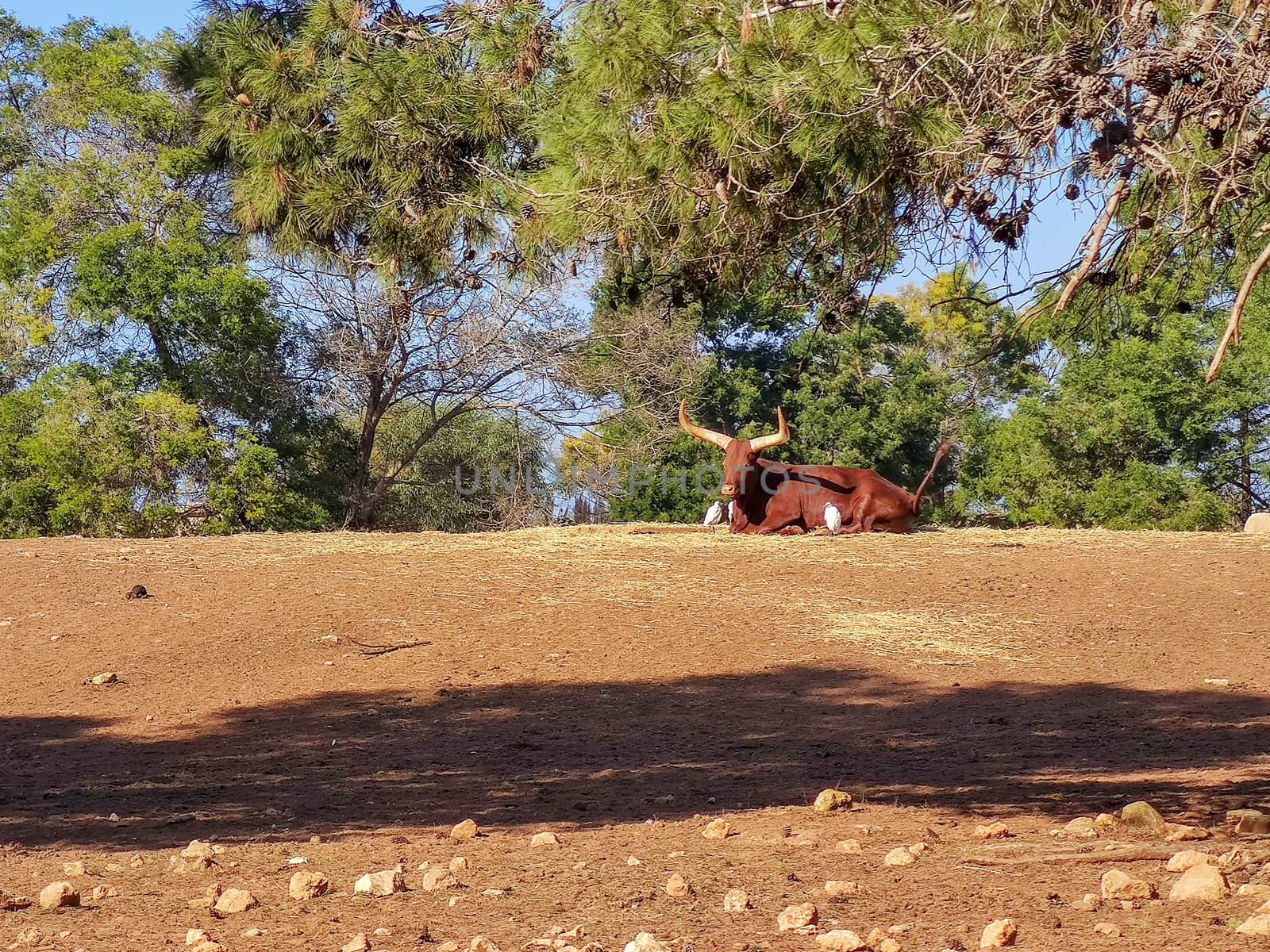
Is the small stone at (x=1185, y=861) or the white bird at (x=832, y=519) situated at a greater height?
the white bird at (x=832, y=519)

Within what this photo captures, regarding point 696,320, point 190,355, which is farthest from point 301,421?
point 696,320

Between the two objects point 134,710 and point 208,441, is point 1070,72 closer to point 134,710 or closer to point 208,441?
point 134,710

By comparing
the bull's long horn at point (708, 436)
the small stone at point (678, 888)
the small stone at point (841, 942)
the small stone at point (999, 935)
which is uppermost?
the bull's long horn at point (708, 436)

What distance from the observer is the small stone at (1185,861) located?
448 centimetres

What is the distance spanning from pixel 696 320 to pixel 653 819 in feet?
61.9

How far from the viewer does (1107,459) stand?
24.7 meters

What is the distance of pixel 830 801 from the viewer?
5.84 metres

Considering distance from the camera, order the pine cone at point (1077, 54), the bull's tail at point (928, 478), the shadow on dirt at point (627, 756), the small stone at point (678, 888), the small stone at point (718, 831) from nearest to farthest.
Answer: the small stone at point (678, 888) → the pine cone at point (1077, 54) → the small stone at point (718, 831) → the shadow on dirt at point (627, 756) → the bull's tail at point (928, 478)

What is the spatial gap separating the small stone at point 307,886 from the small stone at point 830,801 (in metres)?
2.18

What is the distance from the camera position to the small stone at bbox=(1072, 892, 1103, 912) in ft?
13.5

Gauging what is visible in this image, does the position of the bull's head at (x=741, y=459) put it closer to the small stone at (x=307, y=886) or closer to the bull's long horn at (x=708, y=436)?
the bull's long horn at (x=708, y=436)

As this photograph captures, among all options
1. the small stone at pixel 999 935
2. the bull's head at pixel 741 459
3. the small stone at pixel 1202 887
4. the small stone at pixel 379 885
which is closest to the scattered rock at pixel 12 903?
the small stone at pixel 379 885

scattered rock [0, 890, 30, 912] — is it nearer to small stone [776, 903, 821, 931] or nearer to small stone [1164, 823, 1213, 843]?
small stone [776, 903, 821, 931]

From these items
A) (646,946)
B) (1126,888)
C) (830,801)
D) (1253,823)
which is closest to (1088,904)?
(1126,888)
